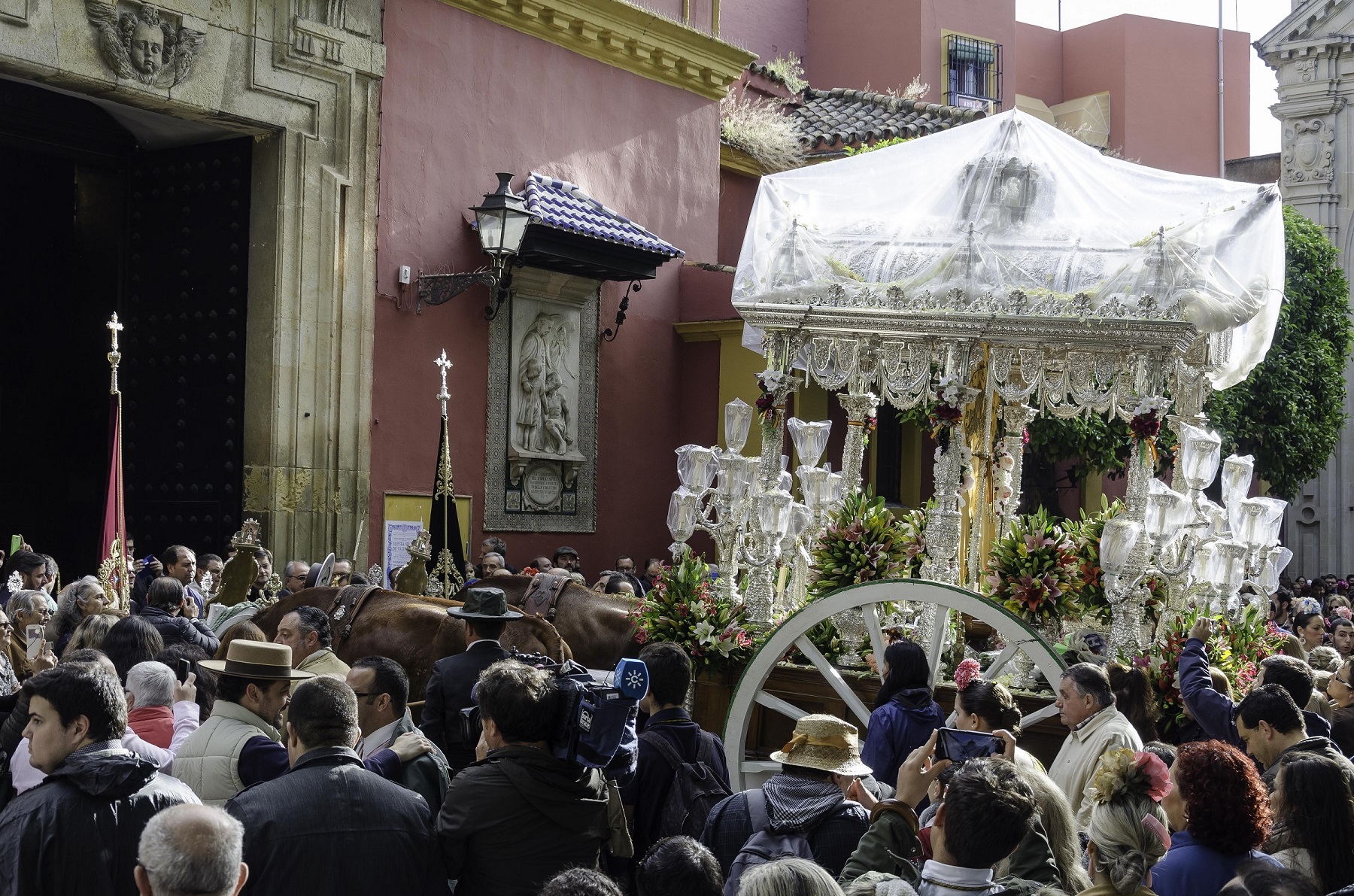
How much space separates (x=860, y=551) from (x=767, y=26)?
52.3ft

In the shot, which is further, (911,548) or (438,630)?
(911,548)

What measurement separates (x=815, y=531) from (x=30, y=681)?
6048 millimetres

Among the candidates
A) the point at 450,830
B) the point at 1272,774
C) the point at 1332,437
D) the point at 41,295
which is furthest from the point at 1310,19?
the point at 450,830

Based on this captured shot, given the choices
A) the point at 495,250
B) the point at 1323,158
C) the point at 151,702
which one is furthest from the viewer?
the point at 1323,158

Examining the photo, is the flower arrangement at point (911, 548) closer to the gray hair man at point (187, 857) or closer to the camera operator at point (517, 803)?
the camera operator at point (517, 803)

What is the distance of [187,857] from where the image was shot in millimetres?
2898

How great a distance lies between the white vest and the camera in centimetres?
432

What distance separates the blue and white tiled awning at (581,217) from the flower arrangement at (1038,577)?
6.80 meters

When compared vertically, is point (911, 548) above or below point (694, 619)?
above

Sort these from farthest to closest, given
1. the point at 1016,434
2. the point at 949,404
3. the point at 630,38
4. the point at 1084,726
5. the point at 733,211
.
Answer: the point at 733,211, the point at 630,38, the point at 1016,434, the point at 949,404, the point at 1084,726

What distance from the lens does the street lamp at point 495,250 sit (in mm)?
12477

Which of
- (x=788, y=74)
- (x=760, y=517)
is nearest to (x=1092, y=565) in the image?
(x=760, y=517)

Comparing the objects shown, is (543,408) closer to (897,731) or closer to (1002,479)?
(1002,479)

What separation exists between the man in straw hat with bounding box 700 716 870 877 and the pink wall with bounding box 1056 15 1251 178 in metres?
25.1
